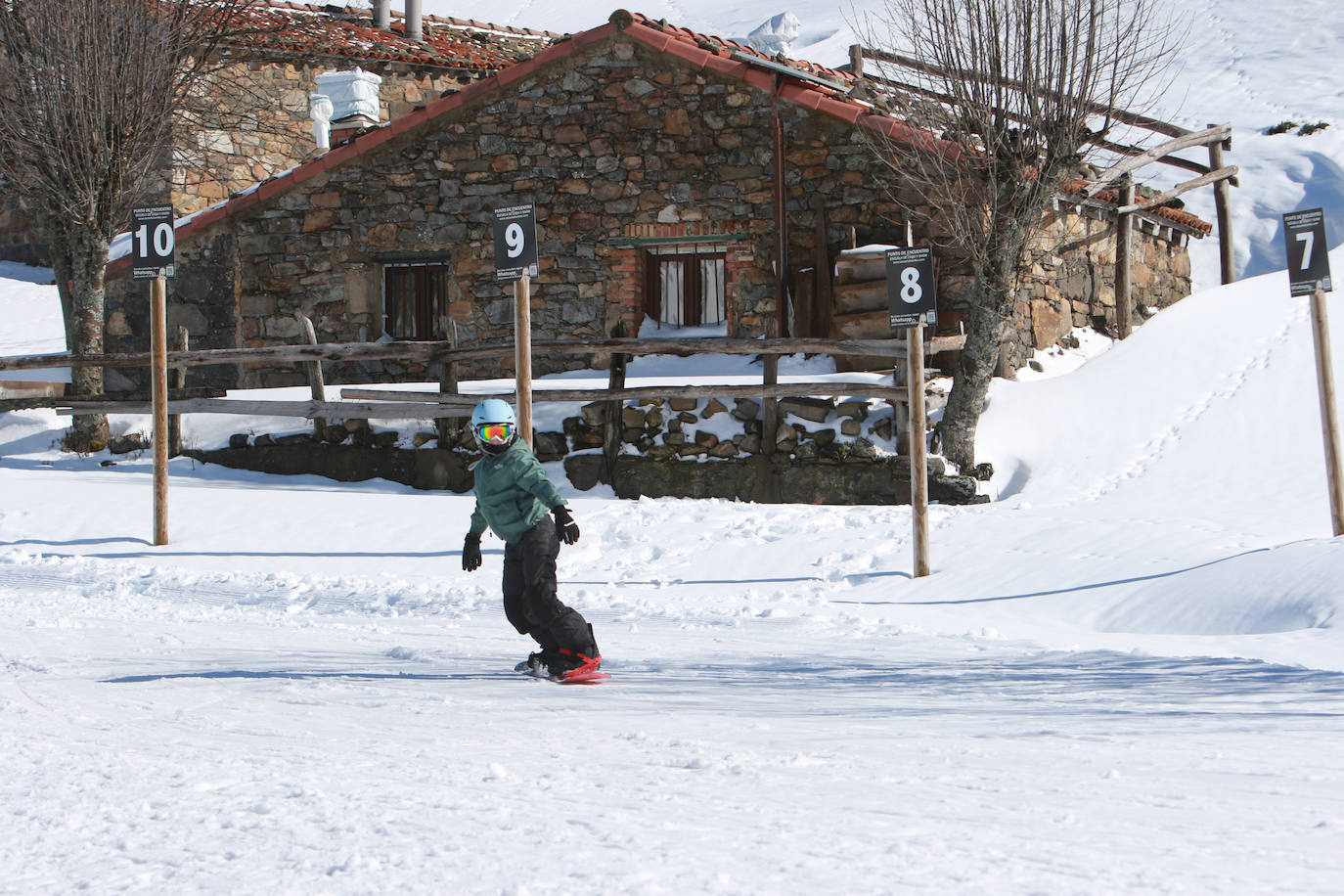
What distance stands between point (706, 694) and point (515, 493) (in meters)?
1.35

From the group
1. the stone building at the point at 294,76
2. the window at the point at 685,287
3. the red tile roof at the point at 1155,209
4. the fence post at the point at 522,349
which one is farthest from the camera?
the stone building at the point at 294,76

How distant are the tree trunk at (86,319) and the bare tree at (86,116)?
0.04 feet

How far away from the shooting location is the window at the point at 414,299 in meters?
15.4

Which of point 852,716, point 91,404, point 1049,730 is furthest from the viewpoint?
point 91,404

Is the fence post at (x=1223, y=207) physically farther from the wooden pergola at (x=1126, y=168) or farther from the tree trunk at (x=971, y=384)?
the tree trunk at (x=971, y=384)

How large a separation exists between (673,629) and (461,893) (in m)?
4.05

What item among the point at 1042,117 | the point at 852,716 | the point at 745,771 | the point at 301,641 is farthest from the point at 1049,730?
the point at 1042,117

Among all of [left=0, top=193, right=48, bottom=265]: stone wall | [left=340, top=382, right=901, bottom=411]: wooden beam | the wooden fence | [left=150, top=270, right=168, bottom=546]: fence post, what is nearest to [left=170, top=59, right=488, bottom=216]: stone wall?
[left=0, top=193, right=48, bottom=265]: stone wall

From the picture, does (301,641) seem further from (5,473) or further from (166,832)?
(5,473)

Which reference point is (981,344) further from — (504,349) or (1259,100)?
(1259,100)

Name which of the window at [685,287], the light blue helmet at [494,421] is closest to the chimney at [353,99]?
the window at [685,287]

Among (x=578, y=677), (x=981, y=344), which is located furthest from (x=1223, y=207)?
(x=578, y=677)

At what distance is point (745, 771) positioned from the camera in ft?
13.4

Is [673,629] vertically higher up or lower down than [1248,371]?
lower down
